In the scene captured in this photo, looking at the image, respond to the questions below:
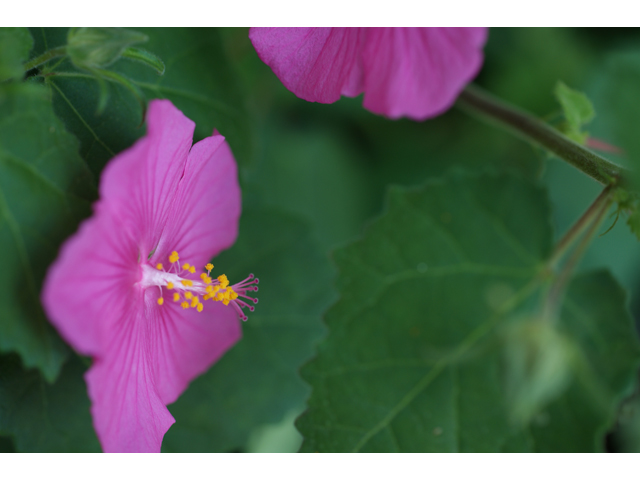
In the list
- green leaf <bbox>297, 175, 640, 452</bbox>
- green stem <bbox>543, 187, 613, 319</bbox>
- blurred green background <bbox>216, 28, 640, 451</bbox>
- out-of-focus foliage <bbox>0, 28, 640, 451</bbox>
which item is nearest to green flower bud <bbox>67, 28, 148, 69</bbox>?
out-of-focus foliage <bbox>0, 28, 640, 451</bbox>

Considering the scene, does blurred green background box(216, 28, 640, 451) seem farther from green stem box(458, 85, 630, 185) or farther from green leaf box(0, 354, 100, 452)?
green leaf box(0, 354, 100, 452)

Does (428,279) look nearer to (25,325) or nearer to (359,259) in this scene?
(359,259)

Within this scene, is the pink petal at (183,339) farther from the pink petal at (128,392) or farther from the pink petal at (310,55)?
A: the pink petal at (310,55)

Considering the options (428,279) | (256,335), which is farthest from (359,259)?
(256,335)

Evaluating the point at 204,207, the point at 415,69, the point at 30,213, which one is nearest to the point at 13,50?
the point at 30,213

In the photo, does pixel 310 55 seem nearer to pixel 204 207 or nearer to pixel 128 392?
pixel 204 207

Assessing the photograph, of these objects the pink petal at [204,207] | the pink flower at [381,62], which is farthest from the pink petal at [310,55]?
the pink petal at [204,207]
